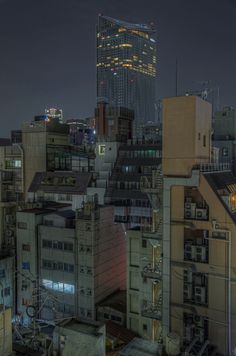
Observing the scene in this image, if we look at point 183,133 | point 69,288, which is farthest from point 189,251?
point 69,288

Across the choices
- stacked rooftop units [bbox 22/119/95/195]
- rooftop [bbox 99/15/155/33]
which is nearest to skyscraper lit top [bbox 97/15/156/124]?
rooftop [bbox 99/15/155/33]

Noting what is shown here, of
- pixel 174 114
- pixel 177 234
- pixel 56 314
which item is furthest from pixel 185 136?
pixel 56 314

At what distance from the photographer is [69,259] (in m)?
34.2

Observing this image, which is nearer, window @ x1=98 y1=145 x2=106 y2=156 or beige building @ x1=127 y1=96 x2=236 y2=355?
beige building @ x1=127 y1=96 x2=236 y2=355

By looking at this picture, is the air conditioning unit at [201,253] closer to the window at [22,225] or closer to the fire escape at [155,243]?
the fire escape at [155,243]

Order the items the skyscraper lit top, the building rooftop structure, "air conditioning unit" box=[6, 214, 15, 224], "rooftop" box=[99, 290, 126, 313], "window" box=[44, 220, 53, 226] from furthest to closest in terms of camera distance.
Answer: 1. the skyscraper lit top
2. "air conditioning unit" box=[6, 214, 15, 224]
3. "window" box=[44, 220, 53, 226]
4. "rooftop" box=[99, 290, 126, 313]
5. the building rooftop structure

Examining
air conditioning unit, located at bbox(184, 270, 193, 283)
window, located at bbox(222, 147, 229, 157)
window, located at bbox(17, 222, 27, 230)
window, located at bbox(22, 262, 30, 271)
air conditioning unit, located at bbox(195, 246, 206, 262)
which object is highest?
window, located at bbox(222, 147, 229, 157)

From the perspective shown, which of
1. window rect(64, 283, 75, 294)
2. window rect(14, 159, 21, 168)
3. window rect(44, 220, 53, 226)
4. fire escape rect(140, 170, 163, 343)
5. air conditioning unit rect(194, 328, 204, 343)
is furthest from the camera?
window rect(14, 159, 21, 168)

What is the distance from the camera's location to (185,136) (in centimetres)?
2273

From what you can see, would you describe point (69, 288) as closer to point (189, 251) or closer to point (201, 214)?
point (189, 251)

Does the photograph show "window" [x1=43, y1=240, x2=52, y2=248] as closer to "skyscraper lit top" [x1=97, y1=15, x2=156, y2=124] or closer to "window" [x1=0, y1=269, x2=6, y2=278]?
"window" [x1=0, y1=269, x2=6, y2=278]

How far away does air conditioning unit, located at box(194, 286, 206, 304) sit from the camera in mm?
21969

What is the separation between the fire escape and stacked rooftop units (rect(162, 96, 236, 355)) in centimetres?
160

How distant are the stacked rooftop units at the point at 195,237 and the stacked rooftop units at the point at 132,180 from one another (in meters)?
22.9
